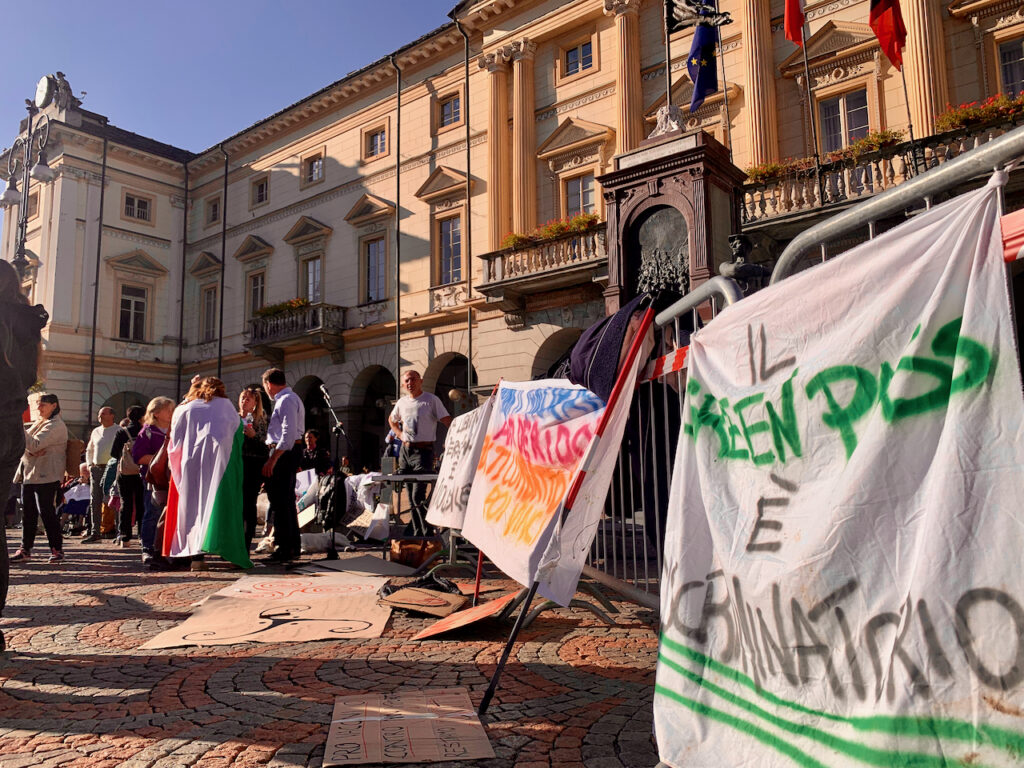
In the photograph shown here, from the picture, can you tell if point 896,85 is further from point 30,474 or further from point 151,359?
point 151,359

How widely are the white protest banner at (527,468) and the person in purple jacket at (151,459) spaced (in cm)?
433

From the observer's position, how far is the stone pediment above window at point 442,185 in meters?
20.6

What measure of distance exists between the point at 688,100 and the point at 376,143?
10662 mm

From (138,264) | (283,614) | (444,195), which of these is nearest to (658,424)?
(283,614)

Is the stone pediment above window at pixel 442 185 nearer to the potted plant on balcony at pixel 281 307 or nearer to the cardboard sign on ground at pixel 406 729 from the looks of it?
the potted plant on balcony at pixel 281 307

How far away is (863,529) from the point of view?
1.53 m

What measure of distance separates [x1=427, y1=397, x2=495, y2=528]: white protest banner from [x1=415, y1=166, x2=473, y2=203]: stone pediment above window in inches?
628

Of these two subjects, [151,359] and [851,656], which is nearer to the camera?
[851,656]

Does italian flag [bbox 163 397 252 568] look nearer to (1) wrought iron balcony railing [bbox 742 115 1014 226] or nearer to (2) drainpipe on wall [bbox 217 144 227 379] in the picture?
(1) wrought iron balcony railing [bbox 742 115 1014 226]

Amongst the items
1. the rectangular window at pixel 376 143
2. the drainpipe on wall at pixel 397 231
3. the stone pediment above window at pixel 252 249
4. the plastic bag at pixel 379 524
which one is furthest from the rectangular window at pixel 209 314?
the plastic bag at pixel 379 524

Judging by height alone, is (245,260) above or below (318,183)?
below

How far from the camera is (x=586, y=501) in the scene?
280 centimetres

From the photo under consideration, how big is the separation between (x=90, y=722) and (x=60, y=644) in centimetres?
151

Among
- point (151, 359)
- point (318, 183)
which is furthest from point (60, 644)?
point (151, 359)
